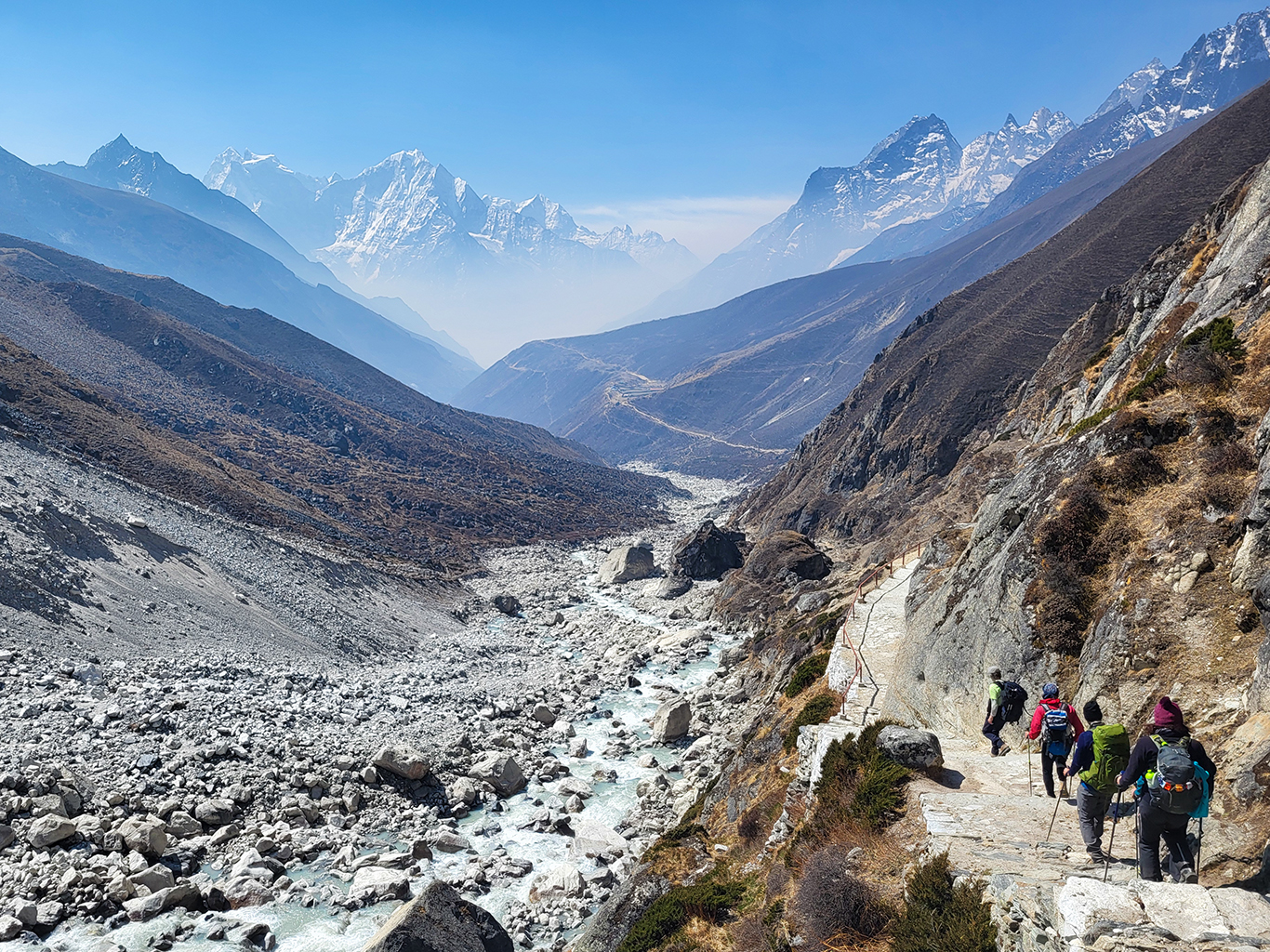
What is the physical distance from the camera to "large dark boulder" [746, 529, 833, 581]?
4944 centimetres

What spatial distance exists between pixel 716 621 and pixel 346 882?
109ft

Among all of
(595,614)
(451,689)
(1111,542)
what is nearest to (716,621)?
(595,614)

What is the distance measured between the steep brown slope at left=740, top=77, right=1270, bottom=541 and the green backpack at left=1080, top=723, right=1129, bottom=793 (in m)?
54.4

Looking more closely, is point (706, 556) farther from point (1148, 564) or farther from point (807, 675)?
point (1148, 564)

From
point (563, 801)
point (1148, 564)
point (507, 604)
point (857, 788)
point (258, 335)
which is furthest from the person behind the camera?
point (258, 335)

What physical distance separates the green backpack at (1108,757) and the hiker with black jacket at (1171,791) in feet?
1.82

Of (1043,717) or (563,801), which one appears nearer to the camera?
(1043,717)

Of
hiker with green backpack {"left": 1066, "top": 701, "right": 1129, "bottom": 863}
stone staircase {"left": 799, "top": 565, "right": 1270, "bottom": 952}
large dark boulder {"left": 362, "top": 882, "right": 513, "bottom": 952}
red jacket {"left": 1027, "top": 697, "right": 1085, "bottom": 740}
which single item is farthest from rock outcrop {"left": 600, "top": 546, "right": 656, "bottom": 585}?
hiker with green backpack {"left": 1066, "top": 701, "right": 1129, "bottom": 863}

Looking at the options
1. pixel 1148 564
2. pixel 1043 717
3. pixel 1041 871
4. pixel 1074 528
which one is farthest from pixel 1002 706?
pixel 1041 871

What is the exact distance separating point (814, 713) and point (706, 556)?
4404cm

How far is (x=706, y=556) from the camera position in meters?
62.5

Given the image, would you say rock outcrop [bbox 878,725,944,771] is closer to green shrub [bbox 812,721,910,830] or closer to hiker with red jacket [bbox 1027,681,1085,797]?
green shrub [bbox 812,721,910,830]

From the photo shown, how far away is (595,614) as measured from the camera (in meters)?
53.0

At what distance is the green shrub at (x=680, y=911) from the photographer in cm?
1298
